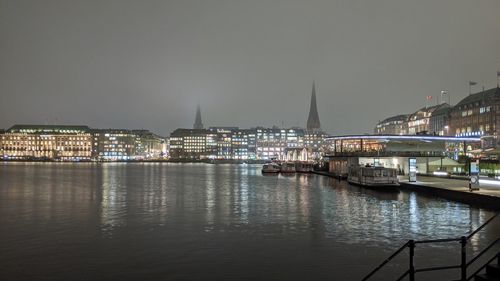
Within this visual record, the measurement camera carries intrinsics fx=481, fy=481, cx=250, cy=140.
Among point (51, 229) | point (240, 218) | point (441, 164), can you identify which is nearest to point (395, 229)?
point (240, 218)

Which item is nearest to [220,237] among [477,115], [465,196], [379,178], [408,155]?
[465,196]

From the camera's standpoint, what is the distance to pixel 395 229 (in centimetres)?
3173

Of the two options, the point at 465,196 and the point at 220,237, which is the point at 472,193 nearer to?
the point at 465,196

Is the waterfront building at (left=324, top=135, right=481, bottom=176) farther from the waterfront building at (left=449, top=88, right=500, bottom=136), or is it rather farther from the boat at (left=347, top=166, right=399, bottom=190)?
the waterfront building at (left=449, top=88, right=500, bottom=136)

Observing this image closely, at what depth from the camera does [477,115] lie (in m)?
157

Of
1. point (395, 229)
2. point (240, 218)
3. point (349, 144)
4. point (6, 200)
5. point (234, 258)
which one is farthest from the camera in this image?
point (349, 144)

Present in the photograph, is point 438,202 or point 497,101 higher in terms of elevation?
point 497,101

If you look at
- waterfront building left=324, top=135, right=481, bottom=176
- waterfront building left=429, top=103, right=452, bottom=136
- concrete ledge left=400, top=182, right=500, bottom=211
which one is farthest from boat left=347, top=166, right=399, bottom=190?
waterfront building left=429, top=103, right=452, bottom=136

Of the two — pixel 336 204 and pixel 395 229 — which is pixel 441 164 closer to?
pixel 336 204

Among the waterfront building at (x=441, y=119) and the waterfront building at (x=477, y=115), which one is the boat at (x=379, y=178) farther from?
the waterfront building at (x=441, y=119)

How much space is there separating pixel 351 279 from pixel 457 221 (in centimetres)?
1864

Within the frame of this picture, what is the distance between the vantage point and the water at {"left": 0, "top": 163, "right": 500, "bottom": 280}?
21.1 meters

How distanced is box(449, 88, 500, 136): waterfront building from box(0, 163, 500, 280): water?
372 feet

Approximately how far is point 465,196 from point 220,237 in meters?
27.7
